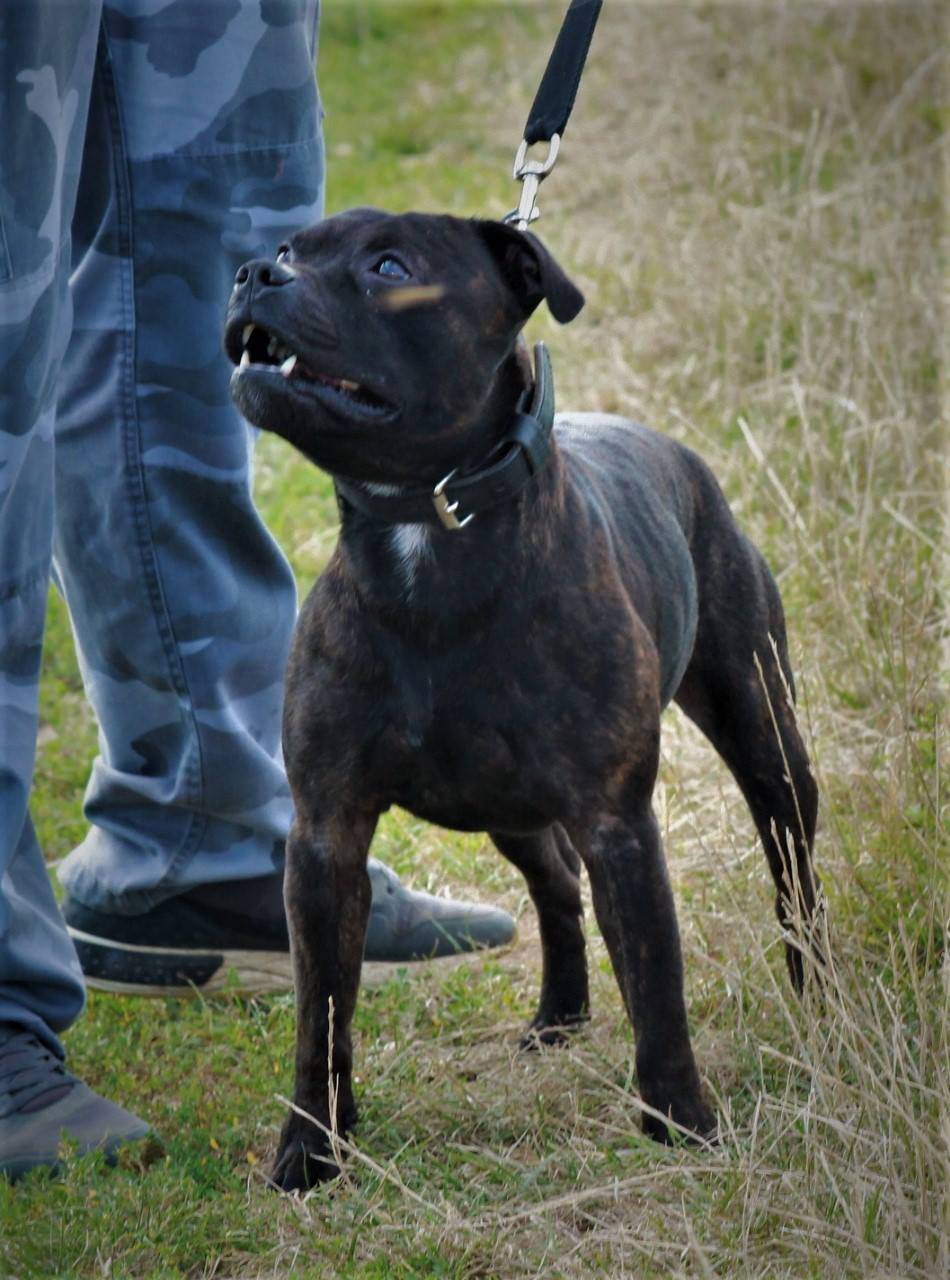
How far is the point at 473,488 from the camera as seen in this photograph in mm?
3023

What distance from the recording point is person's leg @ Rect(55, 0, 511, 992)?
364 centimetres

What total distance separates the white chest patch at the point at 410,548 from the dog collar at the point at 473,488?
0.02 meters

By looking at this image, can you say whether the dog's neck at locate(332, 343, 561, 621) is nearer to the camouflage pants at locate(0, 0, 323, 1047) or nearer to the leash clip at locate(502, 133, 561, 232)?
the leash clip at locate(502, 133, 561, 232)

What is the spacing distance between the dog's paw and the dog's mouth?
4.41 feet

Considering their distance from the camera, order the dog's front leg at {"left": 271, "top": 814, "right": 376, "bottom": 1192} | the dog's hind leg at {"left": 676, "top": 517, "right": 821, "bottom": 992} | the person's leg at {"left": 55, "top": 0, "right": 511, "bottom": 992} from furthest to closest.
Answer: the dog's hind leg at {"left": 676, "top": 517, "right": 821, "bottom": 992} < the person's leg at {"left": 55, "top": 0, "right": 511, "bottom": 992} < the dog's front leg at {"left": 271, "top": 814, "right": 376, "bottom": 1192}

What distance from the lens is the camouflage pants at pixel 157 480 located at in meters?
3.33

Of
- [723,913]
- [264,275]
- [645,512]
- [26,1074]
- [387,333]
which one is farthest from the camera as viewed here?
[723,913]

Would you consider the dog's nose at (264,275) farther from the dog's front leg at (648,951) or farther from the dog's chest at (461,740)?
the dog's front leg at (648,951)

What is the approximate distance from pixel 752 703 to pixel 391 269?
131 centimetres

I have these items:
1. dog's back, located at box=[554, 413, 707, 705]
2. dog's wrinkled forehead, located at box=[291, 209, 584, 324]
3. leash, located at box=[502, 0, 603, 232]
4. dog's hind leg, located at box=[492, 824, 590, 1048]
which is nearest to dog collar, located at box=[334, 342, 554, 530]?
dog's wrinkled forehead, located at box=[291, 209, 584, 324]

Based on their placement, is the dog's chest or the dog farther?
the dog's chest

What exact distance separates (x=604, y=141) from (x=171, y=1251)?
8836 mm

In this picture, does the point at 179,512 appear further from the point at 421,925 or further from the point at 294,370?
the point at 421,925

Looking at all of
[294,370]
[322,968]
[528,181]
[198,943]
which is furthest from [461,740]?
[198,943]
